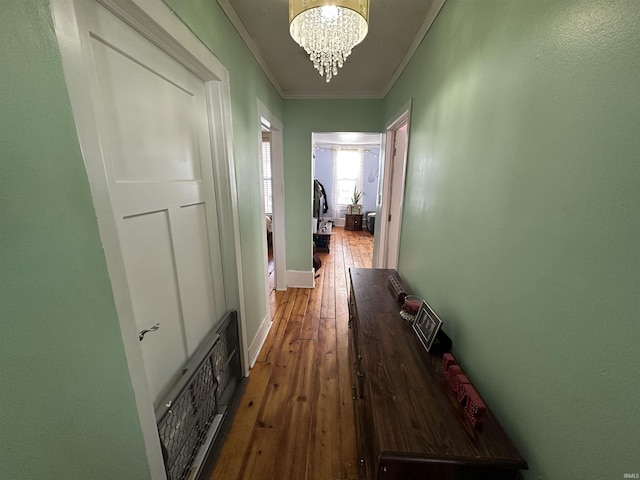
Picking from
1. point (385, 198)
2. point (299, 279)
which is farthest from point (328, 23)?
point (299, 279)

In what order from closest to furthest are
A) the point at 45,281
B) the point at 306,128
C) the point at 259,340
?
the point at 45,281 < the point at 259,340 < the point at 306,128

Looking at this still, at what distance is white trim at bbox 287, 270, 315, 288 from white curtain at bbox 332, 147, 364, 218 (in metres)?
4.55

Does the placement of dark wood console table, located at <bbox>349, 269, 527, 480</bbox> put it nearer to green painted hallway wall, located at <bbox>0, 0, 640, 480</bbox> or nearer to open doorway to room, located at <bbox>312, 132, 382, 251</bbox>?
green painted hallway wall, located at <bbox>0, 0, 640, 480</bbox>

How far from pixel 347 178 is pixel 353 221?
1.33 meters

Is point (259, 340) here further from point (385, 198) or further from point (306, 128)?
point (306, 128)

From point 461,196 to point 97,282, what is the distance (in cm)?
136

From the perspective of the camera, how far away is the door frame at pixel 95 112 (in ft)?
1.94

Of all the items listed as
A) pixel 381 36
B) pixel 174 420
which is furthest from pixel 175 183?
pixel 381 36

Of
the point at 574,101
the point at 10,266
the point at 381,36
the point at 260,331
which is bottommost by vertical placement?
the point at 260,331

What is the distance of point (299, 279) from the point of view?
3455mm

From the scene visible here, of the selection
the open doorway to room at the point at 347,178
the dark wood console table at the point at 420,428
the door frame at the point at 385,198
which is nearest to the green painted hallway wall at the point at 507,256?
the dark wood console table at the point at 420,428

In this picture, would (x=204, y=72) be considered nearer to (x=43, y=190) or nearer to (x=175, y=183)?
(x=175, y=183)

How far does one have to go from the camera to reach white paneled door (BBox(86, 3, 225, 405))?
0.81m

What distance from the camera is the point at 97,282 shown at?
2.15 feet
